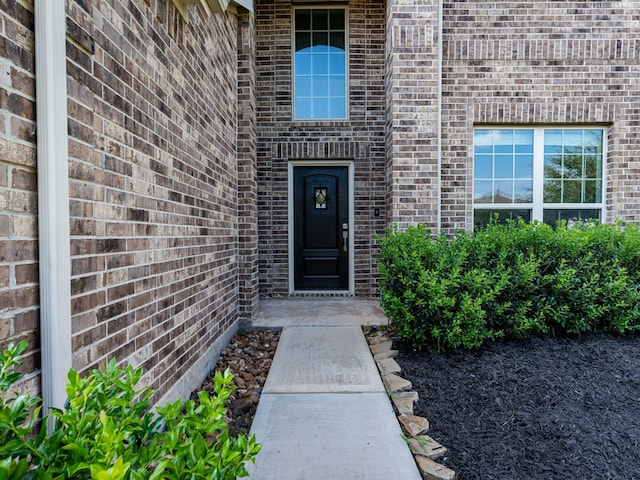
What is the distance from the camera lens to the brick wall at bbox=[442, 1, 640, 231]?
4.97 meters

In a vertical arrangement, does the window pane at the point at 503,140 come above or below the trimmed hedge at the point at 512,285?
above

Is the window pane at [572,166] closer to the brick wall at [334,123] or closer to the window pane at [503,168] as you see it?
the window pane at [503,168]

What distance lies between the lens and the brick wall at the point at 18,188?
119 cm

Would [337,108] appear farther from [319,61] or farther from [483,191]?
[483,191]

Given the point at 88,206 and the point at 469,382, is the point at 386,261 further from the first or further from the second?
the point at 88,206

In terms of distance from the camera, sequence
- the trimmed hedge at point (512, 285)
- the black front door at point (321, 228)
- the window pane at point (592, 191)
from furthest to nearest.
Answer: the black front door at point (321, 228) < the window pane at point (592, 191) < the trimmed hedge at point (512, 285)

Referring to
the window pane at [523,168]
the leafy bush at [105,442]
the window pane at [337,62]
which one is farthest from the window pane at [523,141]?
the leafy bush at [105,442]

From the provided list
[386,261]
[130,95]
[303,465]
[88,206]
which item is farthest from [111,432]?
[386,261]

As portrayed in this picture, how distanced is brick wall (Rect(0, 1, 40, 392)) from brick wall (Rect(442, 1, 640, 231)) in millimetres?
4685

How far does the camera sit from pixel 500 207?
5.21m

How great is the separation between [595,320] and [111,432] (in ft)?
13.7

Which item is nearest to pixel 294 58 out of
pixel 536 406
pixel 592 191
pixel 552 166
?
pixel 552 166

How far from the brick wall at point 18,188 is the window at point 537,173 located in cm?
504

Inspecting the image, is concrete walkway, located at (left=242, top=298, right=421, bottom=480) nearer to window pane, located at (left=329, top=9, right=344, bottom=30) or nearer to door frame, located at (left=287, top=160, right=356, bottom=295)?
door frame, located at (left=287, top=160, right=356, bottom=295)
